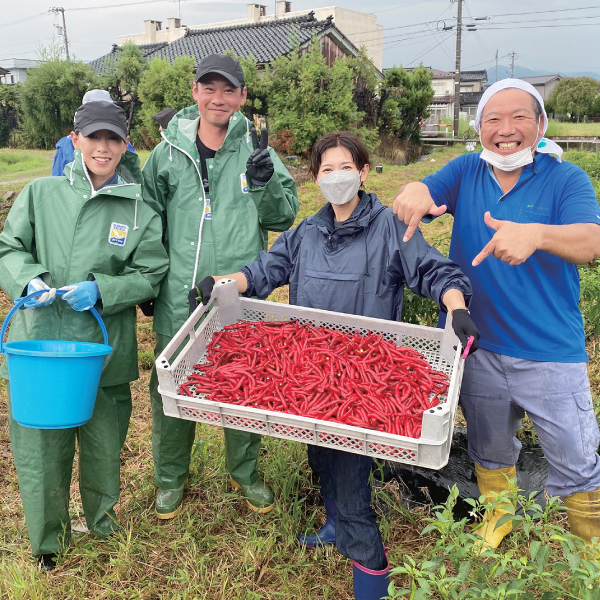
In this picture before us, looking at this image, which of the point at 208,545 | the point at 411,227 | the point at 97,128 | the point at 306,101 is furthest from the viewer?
the point at 306,101

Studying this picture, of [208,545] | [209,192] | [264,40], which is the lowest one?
[208,545]

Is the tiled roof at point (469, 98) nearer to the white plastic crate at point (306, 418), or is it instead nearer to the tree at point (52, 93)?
the tree at point (52, 93)

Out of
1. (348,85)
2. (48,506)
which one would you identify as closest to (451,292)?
(48,506)

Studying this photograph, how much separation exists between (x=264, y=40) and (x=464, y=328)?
1170 inches

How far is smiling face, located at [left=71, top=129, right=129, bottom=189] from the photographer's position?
276 cm

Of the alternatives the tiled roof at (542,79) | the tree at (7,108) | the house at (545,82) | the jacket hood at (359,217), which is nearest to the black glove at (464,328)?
the jacket hood at (359,217)

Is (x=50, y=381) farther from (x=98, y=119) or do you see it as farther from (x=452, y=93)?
(x=452, y=93)

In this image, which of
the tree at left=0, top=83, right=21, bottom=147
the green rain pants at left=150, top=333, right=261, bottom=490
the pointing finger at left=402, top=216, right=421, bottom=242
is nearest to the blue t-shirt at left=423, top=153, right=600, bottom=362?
the pointing finger at left=402, top=216, right=421, bottom=242

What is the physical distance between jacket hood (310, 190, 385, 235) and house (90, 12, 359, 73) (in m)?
22.3

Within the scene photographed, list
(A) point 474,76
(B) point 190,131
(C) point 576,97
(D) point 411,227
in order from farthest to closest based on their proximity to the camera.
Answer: (A) point 474,76 → (C) point 576,97 → (B) point 190,131 → (D) point 411,227

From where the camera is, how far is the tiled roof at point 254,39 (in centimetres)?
2584

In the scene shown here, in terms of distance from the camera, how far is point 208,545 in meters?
3.06

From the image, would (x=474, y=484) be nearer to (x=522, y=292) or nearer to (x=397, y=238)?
(x=522, y=292)

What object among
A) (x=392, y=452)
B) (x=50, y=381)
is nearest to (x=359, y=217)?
(x=392, y=452)
